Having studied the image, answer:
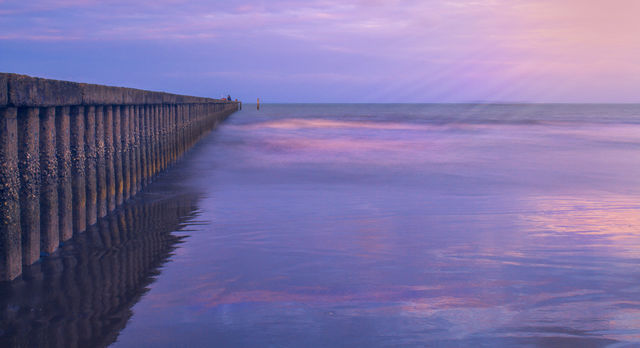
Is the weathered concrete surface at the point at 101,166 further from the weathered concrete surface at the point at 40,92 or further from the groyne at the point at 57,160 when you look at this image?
the weathered concrete surface at the point at 40,92

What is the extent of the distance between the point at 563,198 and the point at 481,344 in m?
5.92

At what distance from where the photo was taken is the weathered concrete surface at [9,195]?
11.9 feet

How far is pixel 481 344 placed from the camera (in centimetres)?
310

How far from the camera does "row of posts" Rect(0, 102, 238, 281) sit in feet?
12.3

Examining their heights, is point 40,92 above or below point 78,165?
above

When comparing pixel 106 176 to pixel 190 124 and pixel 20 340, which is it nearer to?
pixel 20 340

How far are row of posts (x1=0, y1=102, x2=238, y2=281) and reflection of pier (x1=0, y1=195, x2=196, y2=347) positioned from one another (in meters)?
0.16

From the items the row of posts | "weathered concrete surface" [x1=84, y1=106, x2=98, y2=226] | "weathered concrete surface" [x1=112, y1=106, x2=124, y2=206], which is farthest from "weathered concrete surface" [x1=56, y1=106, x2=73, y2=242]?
"weathered concrete surface" [x1=112, y1=106, x2=124, y2=206]

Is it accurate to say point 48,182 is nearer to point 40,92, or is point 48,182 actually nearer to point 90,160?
point 40,92

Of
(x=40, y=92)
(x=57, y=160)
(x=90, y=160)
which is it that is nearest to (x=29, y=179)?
(x=40, y=92)

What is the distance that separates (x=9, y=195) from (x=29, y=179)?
334 millimetres

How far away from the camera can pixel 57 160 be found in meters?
4.74

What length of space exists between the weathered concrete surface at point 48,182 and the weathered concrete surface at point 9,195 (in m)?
0.55

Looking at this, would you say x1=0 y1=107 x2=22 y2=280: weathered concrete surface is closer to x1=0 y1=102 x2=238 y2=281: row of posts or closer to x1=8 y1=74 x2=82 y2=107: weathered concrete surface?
x1=0 y1=102 x2=238 y2=281: row of posts
